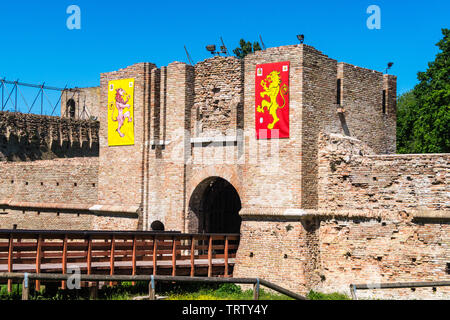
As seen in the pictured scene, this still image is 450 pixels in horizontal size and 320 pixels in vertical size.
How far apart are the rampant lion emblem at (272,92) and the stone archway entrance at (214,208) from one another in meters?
2.94

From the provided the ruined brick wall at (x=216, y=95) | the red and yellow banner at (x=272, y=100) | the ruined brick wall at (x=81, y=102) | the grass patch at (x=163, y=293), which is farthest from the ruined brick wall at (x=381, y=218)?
the ruined brick wall at (x=81, y=102)

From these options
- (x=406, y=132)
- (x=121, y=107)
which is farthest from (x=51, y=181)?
(x=406, y=132)

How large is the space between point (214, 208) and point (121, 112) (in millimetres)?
4364

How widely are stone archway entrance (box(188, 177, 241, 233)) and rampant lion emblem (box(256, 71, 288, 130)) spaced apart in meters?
2.94

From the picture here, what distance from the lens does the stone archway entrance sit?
63.3 ft

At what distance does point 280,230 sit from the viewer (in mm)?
16969

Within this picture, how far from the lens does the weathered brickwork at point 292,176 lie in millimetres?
15844

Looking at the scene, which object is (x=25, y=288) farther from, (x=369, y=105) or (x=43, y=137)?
(x=43, y=137)

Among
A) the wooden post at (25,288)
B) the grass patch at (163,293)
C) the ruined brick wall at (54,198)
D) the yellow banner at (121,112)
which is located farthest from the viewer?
the ruined brick wall at (54,198)

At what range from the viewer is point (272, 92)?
17500 millimetres

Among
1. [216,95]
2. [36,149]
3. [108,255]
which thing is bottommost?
[108,255]

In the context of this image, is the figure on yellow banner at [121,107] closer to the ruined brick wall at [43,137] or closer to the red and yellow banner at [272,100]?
the red and yellow banner at [272,100]

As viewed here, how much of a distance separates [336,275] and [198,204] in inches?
192
